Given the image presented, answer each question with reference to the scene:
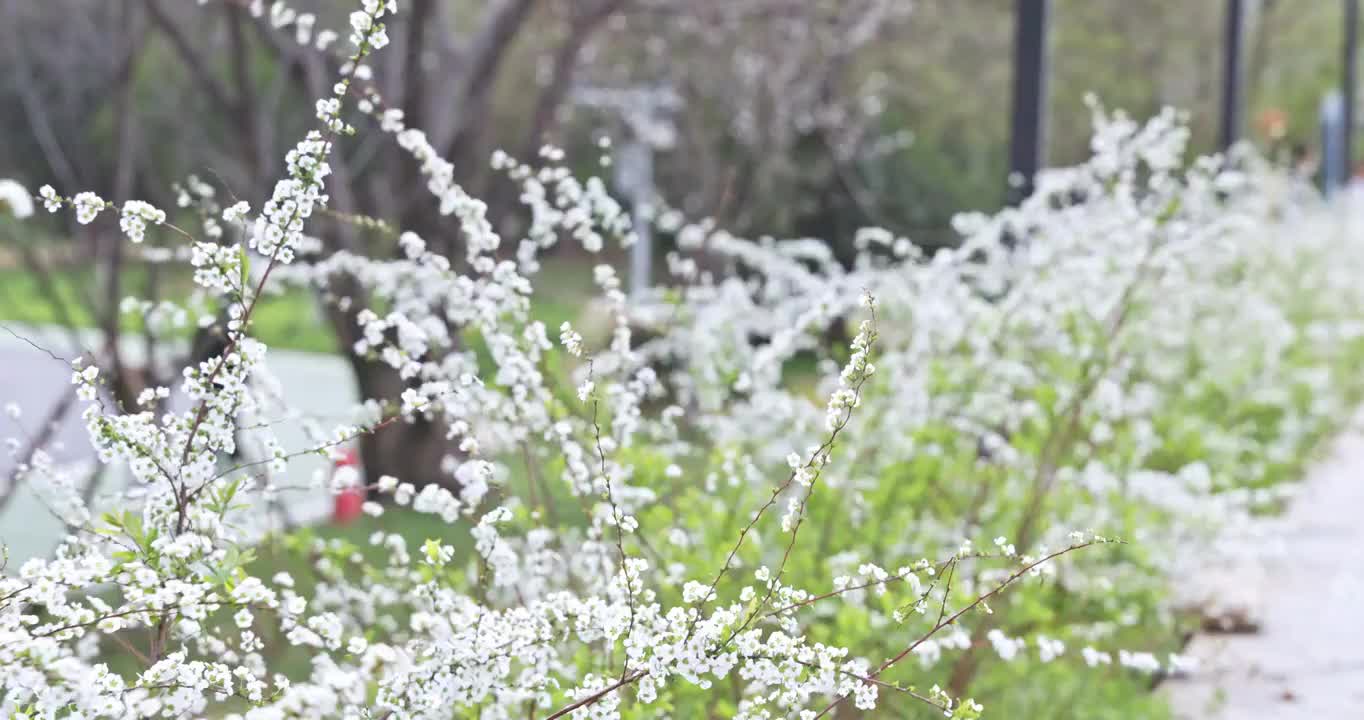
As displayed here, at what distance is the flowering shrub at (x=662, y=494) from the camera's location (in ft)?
5.07

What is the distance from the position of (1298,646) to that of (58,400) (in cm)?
450

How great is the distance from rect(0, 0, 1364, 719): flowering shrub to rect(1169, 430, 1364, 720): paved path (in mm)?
153

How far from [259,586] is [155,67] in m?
11.5

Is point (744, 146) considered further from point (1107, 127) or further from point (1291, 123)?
point (1291, 123)

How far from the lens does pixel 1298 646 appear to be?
3.46 meters

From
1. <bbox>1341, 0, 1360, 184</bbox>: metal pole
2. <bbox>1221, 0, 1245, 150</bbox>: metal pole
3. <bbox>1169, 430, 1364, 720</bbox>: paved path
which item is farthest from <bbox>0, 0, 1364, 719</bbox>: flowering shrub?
<bbox>1341, 0, 1360, 184</bbox>: metal pole

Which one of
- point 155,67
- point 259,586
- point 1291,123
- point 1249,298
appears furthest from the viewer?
point 1291,123

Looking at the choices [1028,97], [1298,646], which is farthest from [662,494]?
[1028,97]

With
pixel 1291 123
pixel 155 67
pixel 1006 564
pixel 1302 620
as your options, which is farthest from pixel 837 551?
pixel 1291 123

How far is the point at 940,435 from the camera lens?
310cm

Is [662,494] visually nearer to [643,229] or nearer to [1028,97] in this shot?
[1028,97]

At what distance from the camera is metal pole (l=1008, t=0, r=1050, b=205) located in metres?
4.09

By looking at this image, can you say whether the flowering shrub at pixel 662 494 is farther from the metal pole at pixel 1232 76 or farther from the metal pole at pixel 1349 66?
the metal pole at pixel 1349 66

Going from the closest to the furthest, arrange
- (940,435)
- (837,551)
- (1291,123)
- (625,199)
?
(837,551)
(940,435)
(625,199)
(1291,123)
